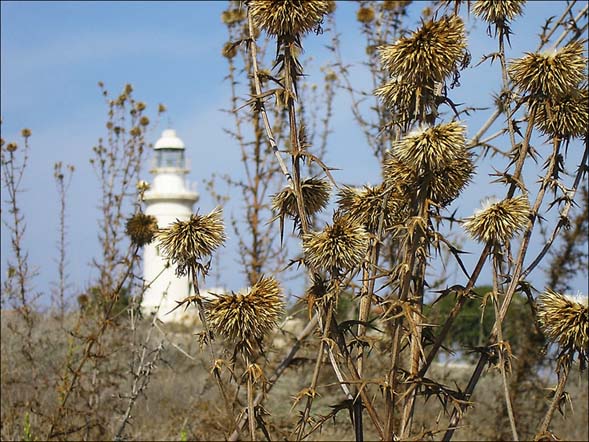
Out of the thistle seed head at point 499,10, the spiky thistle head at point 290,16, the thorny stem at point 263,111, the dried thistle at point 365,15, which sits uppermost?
the dried thistle at point 365,15

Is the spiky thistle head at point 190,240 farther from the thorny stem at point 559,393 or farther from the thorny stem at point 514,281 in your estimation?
the thorny stem at point 559,393

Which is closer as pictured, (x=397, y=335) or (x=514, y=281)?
(x=397, y=335)

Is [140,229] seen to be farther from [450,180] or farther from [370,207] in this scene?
[450,180]

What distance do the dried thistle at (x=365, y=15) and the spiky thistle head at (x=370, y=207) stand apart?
5.59m

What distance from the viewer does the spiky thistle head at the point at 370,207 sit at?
8.74 ft

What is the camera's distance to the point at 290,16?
2.68 m

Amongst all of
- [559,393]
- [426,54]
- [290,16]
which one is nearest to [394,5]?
[290,16]

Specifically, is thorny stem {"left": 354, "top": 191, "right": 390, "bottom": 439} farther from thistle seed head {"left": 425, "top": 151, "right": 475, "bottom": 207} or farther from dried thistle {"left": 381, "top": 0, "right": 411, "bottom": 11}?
dried thistle {"left": 381, "top": 0, "right": 411, "bottom": 11}

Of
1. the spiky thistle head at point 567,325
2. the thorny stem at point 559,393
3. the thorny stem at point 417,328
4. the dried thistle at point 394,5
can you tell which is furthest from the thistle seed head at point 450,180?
the dried thistle at point 394,5

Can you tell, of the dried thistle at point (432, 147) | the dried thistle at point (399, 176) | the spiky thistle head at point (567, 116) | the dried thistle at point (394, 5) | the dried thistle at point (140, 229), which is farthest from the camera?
the dried thistle at point (394, 5)

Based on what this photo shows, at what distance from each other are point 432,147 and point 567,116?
0.75m

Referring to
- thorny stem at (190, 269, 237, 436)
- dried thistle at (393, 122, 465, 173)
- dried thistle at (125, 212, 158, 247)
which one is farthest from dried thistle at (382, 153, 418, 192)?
dried thistle at (125, 212, 158, 247)

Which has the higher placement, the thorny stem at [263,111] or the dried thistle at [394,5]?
the dried thistle at [394,5]

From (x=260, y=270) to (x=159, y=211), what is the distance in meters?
18.8
